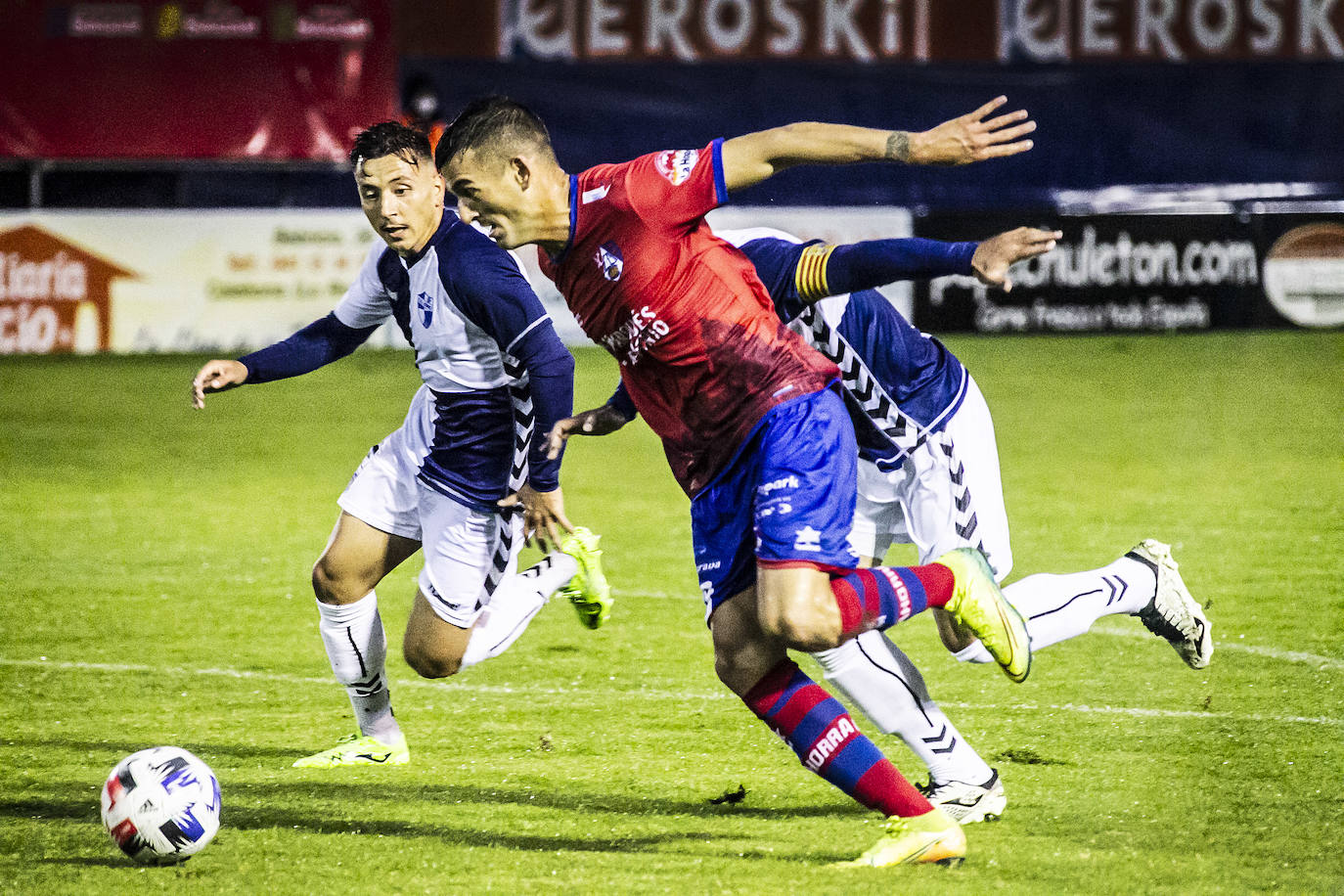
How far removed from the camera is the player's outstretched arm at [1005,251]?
420cm

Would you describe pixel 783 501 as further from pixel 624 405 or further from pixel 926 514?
pixel 926 514

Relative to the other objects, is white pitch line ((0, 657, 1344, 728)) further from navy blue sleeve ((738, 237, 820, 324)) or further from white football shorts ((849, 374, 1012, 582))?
navy blue sleeve ((738, 237, 820, 324))

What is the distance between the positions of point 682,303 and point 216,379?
1.82 m


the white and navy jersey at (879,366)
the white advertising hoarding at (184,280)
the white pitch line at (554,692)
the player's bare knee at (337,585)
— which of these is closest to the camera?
the white and navy jersey at (879,366)

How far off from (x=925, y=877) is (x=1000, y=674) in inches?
98.4

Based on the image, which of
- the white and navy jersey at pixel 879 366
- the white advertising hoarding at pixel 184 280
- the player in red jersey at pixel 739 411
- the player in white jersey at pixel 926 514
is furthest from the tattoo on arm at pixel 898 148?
the white advertising hoarding at pixel 184 280

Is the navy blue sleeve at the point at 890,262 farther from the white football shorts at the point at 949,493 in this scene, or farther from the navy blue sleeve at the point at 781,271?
the white football shorts at the point at 949,493

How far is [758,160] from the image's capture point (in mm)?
4242

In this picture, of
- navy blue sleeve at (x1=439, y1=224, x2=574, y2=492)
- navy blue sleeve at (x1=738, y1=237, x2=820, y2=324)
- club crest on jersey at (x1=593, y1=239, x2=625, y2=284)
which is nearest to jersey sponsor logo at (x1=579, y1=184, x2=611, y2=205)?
club crest on jersey at (x1=593, y1=239, x2=625, y2=284)

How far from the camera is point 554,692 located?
6.61 metres

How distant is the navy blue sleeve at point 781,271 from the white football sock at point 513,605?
1460 mm

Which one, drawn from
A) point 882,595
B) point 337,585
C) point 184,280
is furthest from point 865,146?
point 184,280

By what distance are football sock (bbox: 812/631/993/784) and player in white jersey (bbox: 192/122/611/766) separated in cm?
114

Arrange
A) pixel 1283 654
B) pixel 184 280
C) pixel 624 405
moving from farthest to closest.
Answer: pixel 184 280 < pixel 1283 654 < pixel 624 405
